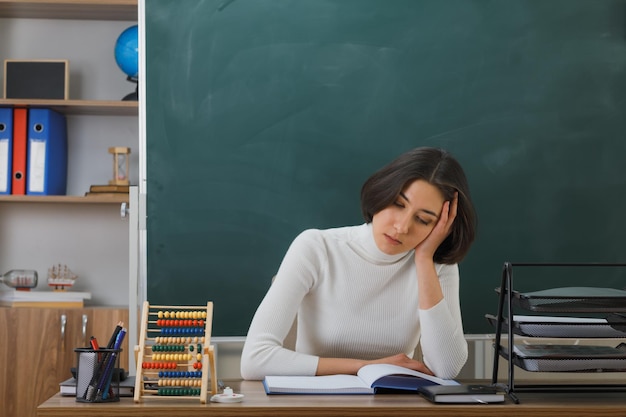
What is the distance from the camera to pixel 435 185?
7.09 feet

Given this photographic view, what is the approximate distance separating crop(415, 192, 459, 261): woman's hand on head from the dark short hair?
21mm

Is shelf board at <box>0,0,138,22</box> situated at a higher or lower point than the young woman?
higher

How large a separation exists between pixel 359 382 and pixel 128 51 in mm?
2319

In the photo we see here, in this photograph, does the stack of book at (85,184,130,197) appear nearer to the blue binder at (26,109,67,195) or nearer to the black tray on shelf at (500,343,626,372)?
the blue binder at (26,109,67,195)

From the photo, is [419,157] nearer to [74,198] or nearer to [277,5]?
[277,5]

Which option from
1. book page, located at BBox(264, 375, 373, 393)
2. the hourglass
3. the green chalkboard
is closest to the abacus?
book page, located at BBox(264, 375, 373, 393)

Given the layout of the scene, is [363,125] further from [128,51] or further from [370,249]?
[128,51]

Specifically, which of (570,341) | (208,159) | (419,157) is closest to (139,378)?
(419,157)

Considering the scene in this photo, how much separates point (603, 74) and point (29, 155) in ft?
7.66

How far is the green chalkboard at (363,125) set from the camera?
2.89 m

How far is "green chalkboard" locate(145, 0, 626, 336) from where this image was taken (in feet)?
9.48

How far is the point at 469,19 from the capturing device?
9.75 ft

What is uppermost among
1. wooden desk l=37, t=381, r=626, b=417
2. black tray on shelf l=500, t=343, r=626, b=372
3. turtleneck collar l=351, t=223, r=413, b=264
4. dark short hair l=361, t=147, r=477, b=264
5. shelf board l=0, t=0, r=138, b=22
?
shelf board l=0, t=0, r=138, b=22

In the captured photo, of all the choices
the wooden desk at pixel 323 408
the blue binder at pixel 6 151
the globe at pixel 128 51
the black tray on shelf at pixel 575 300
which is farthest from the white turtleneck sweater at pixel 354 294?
the blue binder at pixel 6 151
